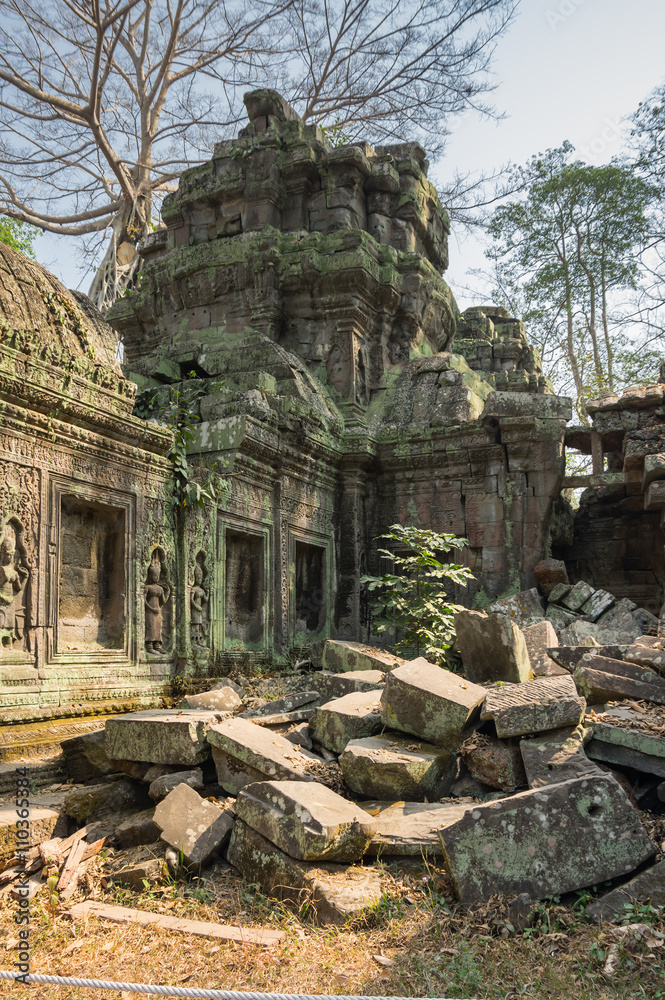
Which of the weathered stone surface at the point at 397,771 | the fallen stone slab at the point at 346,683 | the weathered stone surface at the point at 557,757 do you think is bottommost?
the weathered stone surface at the point at 397,771

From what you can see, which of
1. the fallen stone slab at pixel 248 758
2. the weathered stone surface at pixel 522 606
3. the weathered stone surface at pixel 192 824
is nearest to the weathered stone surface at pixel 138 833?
the weathered stone surface at pixel 192 824

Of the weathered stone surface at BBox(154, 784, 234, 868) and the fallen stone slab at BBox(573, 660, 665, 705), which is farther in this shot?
the fallen stone slab at BBox(573, 660, 665, 705)

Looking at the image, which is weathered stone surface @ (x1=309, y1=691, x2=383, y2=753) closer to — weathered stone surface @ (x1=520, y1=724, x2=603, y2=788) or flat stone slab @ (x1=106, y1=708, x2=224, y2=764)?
flat stone slab @ (x1=106, y1=708, x2=224, y2=764)

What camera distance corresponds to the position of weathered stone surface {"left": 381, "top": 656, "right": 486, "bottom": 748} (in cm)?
434

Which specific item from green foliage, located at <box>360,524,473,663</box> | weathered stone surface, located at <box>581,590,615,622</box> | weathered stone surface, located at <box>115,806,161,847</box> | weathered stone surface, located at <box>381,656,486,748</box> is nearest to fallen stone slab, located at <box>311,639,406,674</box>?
green foliage, located at <box>360,524,473,663</box>

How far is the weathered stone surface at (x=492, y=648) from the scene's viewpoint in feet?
17.1

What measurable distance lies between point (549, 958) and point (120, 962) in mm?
1654

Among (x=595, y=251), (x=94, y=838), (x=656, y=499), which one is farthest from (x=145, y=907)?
(x=595, y=251)

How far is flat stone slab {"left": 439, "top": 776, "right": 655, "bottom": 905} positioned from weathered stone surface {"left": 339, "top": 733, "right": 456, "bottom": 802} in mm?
856

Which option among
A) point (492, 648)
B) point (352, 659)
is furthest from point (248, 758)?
point (352, 659)

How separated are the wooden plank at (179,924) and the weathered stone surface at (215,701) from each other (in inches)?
82.0

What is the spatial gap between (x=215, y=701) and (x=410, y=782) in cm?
201

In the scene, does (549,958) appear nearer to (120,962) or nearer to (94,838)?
(120,962)

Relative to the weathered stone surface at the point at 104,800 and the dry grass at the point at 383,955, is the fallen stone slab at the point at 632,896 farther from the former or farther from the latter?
the weathered stone surface at the point at 104,800
